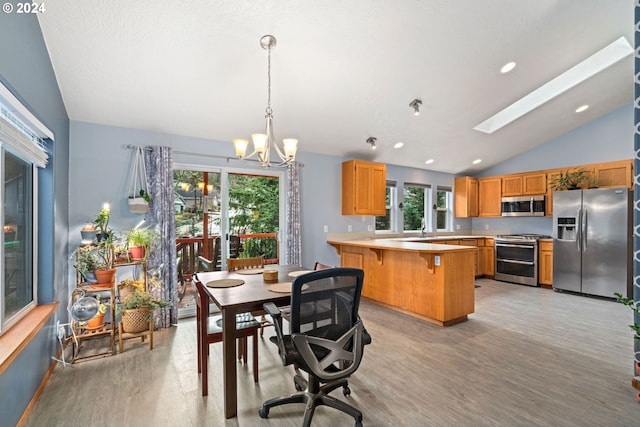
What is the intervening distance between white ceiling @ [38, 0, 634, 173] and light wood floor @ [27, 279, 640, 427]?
2581 mm

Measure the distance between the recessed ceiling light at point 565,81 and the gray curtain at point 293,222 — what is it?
3.11 meters

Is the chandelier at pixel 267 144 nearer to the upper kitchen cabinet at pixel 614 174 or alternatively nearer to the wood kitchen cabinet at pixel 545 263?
the wood kitchen cabinet at pixel 545 263

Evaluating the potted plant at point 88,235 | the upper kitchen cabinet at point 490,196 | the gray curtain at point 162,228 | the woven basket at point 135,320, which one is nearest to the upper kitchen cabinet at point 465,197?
the upper kitchen cabinet at point 490,196

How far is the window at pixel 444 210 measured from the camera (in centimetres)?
686

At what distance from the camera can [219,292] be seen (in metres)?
2.10

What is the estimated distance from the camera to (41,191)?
247cm

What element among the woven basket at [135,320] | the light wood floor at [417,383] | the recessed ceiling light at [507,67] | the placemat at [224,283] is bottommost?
the light wood floor at [417,383]

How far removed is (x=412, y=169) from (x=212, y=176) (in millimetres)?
4082

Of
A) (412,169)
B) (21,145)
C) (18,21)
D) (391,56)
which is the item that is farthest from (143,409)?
(412,169)

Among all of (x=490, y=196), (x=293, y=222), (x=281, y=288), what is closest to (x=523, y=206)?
(x=490, y=196)

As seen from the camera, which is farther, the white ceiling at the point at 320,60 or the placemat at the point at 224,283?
the white ceiling at the point at 320,60

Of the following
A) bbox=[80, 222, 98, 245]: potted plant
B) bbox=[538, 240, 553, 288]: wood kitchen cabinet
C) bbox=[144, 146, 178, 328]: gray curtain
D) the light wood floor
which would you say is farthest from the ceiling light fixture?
bbox=[80, 222, 98, 245]: potted plant

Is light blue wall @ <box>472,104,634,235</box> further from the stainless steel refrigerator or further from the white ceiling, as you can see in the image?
the stainless steel refrigerator

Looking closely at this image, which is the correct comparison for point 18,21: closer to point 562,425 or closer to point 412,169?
point 562,425
